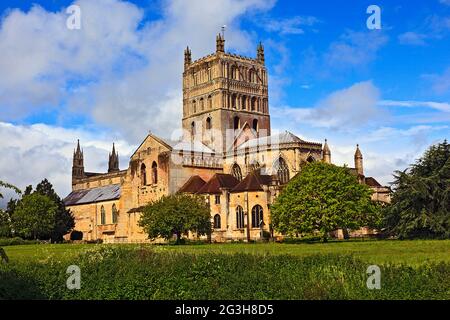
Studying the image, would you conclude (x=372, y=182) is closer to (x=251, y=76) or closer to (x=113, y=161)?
(x=251, y=76)

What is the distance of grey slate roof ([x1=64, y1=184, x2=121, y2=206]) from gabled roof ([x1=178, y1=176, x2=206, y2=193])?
80.2 feet

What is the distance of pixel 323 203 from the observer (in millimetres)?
61938

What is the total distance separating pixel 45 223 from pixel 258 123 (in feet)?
131

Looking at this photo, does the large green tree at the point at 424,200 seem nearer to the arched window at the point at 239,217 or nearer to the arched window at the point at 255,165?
the arched window at the point at 239,217

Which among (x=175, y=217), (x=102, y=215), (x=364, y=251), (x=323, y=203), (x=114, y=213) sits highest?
(x=114, y=213)

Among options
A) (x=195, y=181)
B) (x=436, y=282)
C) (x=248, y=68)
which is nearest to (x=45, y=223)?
(x=195, y=181)

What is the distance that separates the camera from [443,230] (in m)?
58.3

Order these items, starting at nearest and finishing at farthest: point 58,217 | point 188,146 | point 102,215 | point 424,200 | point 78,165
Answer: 1. point 424,200
2. point 188,146
3. point 58,217
4. point 102,215
5. point 78,165

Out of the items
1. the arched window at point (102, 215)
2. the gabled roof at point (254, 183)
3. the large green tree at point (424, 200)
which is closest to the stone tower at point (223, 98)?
the arched window at point (102, 215)

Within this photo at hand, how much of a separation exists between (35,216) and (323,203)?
50744 mm

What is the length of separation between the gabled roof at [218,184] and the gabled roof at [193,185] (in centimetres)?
142

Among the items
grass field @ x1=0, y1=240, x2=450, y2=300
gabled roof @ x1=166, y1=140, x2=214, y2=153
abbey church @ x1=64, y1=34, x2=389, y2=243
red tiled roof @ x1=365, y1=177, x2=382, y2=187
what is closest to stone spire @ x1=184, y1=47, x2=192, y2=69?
abbey church @ x1=64, y1=34, x2=389, y2=243

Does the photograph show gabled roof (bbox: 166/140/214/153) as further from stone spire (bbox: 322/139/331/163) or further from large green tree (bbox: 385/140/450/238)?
large green tree (bbox: 385/140/450/238)

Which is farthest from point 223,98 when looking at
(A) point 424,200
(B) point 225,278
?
(B) point 225,278
